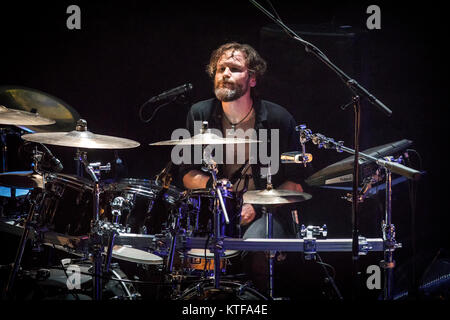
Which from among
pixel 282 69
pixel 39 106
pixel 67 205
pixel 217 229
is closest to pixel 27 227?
pixel 67 205

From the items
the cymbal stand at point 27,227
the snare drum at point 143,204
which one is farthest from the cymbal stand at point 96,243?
the cymbal stand at point 27,227

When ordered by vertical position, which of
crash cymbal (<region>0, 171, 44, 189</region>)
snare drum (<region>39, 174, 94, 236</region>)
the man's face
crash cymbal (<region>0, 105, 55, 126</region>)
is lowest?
snare drum (<region>39, 174, 94, 236</region>)

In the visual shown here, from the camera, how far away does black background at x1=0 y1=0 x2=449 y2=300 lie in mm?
3885

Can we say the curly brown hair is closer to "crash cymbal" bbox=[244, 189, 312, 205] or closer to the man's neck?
the man's neck

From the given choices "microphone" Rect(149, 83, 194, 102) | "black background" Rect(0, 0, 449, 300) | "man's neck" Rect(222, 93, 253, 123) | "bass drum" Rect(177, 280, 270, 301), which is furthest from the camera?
"man's neck" Rect(222, 93, 253, 123)

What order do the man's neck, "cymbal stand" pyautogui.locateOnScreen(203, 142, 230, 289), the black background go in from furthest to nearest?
the man's neck, the black background, "cymbal stand" pyautogui.locateOnScreen(203, 142, 230, 289)

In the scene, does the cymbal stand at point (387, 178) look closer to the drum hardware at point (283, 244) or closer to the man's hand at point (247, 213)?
the drum hardware at point (283, 244)

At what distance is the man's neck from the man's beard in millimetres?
72

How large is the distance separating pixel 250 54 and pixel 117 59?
1.16 m

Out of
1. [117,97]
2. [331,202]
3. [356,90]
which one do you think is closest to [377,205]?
[331,202]

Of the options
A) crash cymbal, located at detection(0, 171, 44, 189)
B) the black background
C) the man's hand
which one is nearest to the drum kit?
crash cymbal, located at detection(0, 171, 44, 189)

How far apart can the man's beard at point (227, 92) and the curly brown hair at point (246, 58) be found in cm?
15

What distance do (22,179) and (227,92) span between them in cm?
179

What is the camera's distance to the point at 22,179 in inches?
122
